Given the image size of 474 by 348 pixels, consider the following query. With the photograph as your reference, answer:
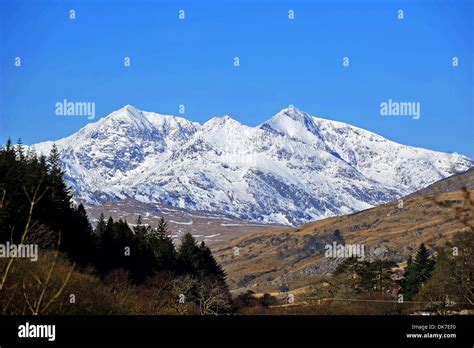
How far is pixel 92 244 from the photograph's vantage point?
316 ft

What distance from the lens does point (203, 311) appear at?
99688 millimetres

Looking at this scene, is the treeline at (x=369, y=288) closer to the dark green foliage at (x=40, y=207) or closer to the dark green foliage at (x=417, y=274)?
the dark green foliage at (x=417, y=274)

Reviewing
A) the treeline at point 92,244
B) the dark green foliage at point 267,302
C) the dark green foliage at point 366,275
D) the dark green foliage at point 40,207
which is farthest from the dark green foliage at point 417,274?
the dark green foliage at point 40,207

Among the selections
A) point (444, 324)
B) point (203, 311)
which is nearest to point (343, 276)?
point (203, 311)

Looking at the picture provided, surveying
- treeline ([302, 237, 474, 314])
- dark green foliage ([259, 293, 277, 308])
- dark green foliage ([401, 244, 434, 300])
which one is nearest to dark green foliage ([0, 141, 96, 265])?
treeline ([302, 237, 474, 314])

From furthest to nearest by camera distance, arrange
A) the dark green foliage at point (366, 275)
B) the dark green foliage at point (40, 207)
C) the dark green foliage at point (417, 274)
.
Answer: the dark green foliage at point (366, 275) < the dark green foliage at point (417, 274) < the dark green foliage at point (40, 207)

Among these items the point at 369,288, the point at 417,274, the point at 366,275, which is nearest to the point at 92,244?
the point at 369,288

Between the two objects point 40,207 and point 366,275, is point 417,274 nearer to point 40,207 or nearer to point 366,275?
point 366,275

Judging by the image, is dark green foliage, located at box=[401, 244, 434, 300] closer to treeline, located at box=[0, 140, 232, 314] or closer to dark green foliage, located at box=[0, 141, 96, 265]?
treeline, located at box=[0, 140, 232, 314]

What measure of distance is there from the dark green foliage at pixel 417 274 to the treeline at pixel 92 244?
2600 centimetres

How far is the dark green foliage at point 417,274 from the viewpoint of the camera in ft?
375

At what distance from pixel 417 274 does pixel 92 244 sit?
4909 cm

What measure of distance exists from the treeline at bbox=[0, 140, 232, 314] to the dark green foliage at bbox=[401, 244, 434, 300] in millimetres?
26001

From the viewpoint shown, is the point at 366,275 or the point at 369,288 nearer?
the point at 369,288
